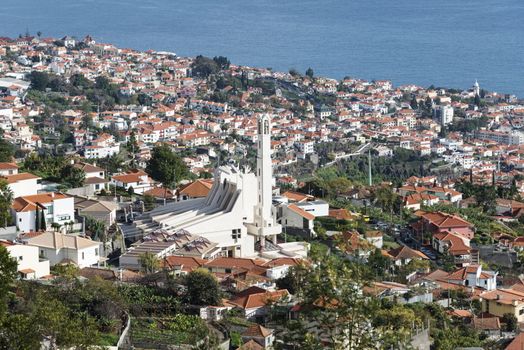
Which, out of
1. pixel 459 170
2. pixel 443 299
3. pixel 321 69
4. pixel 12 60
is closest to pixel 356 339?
pixel 443 299

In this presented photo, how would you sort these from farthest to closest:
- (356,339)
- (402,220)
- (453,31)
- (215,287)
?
(453,31)
(402,220)
(215,287)
(356,339)

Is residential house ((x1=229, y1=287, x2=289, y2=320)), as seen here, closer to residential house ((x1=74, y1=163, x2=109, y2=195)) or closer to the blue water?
residential house ((x1=74, y1=163, x2=109, y2=195))

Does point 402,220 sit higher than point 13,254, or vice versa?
point 13,254

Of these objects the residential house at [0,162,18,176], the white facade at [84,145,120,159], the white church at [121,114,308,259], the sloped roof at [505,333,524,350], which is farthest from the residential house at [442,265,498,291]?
the white facade at [84,145,120,159]

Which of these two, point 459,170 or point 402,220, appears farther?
point 459,170

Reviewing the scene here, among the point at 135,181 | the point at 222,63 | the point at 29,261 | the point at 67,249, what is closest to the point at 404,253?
the point at 67,249

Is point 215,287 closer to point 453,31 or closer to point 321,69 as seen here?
point 321,69

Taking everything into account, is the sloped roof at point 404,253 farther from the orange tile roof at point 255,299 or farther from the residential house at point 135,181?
the residential house at point 135,181
